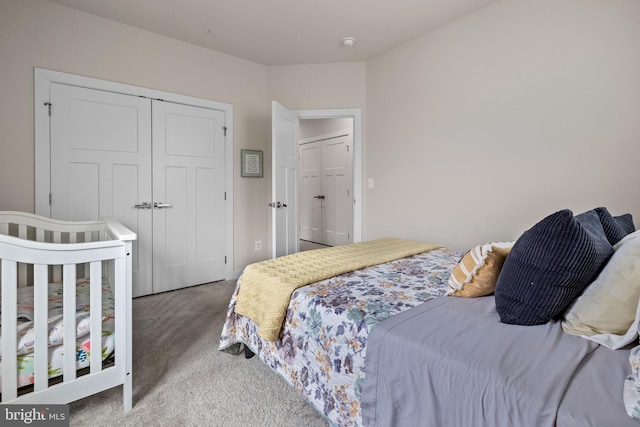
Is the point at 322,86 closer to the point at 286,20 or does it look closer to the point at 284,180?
the point at 286,20

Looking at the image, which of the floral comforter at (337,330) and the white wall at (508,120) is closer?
the floral comforter at (337,330)

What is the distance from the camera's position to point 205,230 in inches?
133

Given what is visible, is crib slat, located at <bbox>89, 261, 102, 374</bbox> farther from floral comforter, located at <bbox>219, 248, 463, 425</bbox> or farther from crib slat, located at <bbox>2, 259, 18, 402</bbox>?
floral comforter, located at <bbox>219, 248, 463, 425</bbox>

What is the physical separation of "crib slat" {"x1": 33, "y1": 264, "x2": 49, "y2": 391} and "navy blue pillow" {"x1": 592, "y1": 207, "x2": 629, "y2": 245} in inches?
93.2

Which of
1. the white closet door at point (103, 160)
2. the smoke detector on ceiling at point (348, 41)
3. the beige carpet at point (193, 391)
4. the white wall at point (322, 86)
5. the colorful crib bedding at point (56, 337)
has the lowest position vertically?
the beige carpet at point (193, 391)

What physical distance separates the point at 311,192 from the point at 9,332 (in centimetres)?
498

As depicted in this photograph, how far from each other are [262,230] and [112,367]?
2.45m

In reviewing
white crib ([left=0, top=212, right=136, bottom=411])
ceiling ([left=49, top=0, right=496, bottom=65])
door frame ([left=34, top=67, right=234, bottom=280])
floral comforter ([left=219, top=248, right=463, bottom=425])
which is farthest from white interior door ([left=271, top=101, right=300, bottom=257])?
white crib ([left=0, top=212, right=136, bottom=411])

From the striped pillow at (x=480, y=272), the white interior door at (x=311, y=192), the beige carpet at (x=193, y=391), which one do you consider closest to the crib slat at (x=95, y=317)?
the beige carpet at (x=193, y=391)

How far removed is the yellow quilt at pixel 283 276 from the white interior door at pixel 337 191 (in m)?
3.01

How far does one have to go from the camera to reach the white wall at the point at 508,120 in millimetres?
1951

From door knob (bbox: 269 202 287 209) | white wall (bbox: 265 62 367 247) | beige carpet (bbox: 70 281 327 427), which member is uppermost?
white wall (bbox: 265 62 367 247)

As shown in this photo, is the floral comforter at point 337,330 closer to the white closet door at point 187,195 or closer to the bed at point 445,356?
the bed at point 445,356

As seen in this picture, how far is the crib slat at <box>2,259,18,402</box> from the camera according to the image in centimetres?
A: 120
